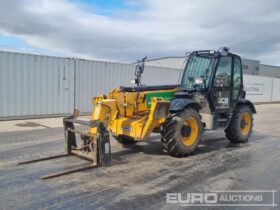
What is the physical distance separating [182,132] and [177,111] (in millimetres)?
513

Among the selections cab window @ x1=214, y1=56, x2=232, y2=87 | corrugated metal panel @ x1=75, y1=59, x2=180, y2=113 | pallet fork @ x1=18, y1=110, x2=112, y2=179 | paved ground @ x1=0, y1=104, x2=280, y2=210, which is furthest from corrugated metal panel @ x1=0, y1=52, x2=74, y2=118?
cab window @ x1=214, y1=56, x2=232, y2=87

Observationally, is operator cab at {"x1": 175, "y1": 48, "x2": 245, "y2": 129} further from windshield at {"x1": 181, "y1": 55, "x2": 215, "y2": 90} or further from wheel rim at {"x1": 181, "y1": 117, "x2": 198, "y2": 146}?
wheel rim at {"x1": 181, "y1": 117, "x2": 198, "y2": 146}

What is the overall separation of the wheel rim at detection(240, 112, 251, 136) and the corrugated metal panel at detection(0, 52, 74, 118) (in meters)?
8.70

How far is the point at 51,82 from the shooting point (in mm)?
14461

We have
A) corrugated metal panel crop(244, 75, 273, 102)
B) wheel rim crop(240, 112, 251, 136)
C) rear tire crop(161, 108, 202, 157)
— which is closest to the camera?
rear tire crop(161, 108, 202, 157)

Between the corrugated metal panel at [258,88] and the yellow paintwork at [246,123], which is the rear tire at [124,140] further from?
the corrugated metal panel at [258,88]

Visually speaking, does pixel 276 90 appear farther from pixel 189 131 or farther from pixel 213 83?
pixel 189 131

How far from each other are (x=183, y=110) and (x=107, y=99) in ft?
5.59

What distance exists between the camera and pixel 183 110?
7.04 meters

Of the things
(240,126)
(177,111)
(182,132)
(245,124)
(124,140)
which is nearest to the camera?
(177,111)

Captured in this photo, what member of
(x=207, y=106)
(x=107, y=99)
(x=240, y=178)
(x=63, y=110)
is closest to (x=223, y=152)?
(x=207, y=106)

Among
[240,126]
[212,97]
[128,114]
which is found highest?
[212,97]

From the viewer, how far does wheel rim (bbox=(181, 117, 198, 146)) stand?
7129mm

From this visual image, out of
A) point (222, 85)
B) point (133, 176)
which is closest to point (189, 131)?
point (222, 85)
